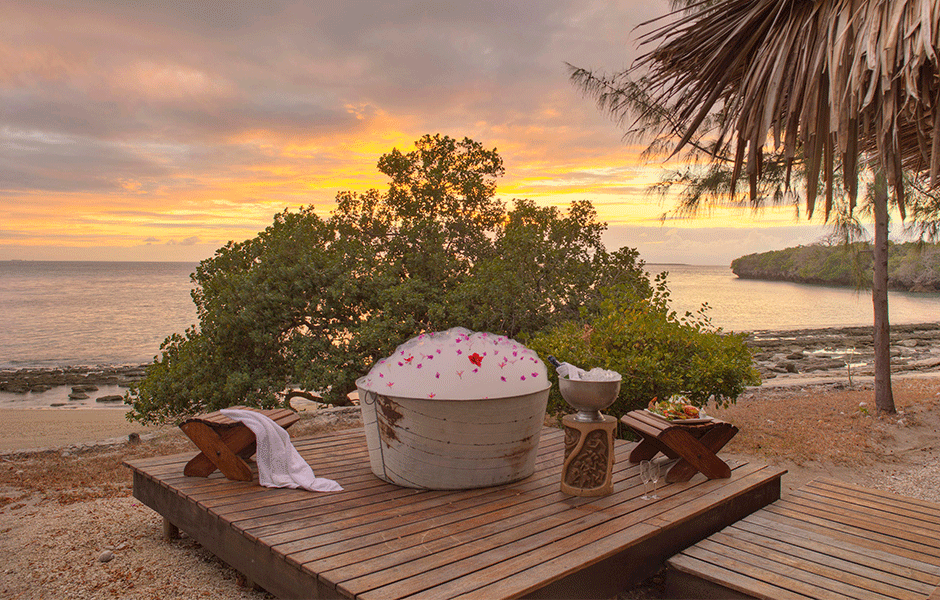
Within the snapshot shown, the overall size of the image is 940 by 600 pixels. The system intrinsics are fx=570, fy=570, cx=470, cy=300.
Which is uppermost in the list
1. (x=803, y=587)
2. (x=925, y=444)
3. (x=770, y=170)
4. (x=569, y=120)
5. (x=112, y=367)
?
(x=569, y=120)

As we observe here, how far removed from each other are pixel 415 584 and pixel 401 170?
9.83 meters

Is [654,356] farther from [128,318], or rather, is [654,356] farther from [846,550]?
[128,318]

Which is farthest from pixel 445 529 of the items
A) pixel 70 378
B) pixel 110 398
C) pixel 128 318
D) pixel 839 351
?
pixel 128 318

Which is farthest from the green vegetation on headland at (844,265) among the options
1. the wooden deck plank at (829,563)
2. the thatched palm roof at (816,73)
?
the wooden deck plank at (829,563)

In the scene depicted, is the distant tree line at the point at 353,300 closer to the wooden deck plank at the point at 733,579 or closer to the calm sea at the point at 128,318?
the wooden deck plank at the point at 733,579

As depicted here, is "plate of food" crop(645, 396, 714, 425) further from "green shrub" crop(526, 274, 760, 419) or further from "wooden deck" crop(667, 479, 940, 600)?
"green shrub" crop(526, 274, 760, 419)

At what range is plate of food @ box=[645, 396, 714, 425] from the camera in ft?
14.1

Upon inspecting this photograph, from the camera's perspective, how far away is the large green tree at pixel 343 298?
28.7ft

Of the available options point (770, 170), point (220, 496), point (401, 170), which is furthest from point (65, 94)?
point (770, 170)

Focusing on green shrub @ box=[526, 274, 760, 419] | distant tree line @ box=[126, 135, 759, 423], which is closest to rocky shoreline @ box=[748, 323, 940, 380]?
distant tree line @ box=[126, 135, 759, 423]

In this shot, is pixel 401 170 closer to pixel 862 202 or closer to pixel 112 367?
pixel 862 202

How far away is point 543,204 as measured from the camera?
11.0 metres

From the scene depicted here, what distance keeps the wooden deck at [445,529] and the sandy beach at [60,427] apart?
7349 millimetres

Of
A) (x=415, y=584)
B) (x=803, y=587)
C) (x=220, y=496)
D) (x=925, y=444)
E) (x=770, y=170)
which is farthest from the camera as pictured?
(x=770, y=170)
